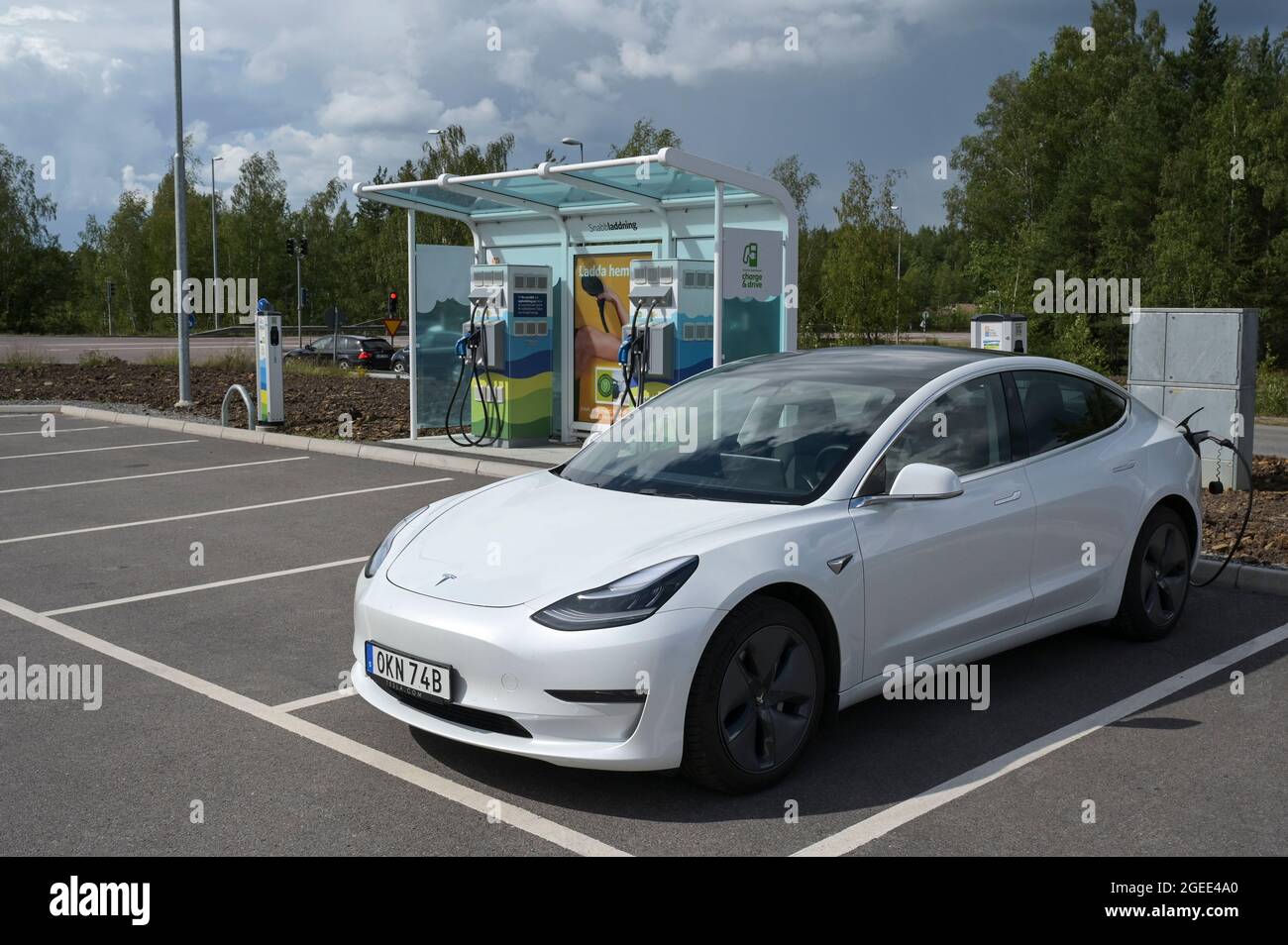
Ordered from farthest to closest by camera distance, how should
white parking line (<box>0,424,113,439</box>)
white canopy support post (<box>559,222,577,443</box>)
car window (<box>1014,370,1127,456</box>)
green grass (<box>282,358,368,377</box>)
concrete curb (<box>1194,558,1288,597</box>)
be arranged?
1. green grass (<box>282,358,368,377</box>)
2. white parking line (<box>0,424,113,439</box>)
3. white canopy support post (<box>559,222,577,443</box>)
4. concrete curb (<box>1194,558,1288,597</box>)
5. car window (<box>1014,370,1127,456</box>)

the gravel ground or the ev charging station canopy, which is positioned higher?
the ev charging station canopy

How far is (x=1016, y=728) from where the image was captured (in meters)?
5.03

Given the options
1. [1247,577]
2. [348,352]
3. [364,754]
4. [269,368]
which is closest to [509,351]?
[269,368]

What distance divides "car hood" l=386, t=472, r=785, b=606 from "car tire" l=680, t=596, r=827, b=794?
363mm

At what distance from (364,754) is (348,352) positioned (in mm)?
34039

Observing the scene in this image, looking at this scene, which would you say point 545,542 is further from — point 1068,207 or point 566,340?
point 1068,207

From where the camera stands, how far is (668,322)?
13.0 meters

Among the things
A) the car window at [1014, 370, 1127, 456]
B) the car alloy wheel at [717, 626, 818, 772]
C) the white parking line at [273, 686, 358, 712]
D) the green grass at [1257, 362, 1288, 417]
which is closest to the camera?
the car alloy wheel at [717, 626, 818, 772]

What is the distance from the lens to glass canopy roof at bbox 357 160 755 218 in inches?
476

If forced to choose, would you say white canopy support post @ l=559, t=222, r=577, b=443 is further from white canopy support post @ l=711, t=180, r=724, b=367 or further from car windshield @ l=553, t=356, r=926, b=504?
car windshield @ l=553, t=356, r=926, b=504

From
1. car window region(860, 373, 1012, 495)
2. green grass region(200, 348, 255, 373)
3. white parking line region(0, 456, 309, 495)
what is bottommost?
white parking line region(0, 456, 309, 495)

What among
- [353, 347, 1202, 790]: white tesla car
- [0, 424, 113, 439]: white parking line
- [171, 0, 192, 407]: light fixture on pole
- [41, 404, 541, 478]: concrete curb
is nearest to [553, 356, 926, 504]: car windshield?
[353, 347, 1202, 790]: white tesla car

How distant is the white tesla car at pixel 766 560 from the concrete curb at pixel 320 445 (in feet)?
22.6
